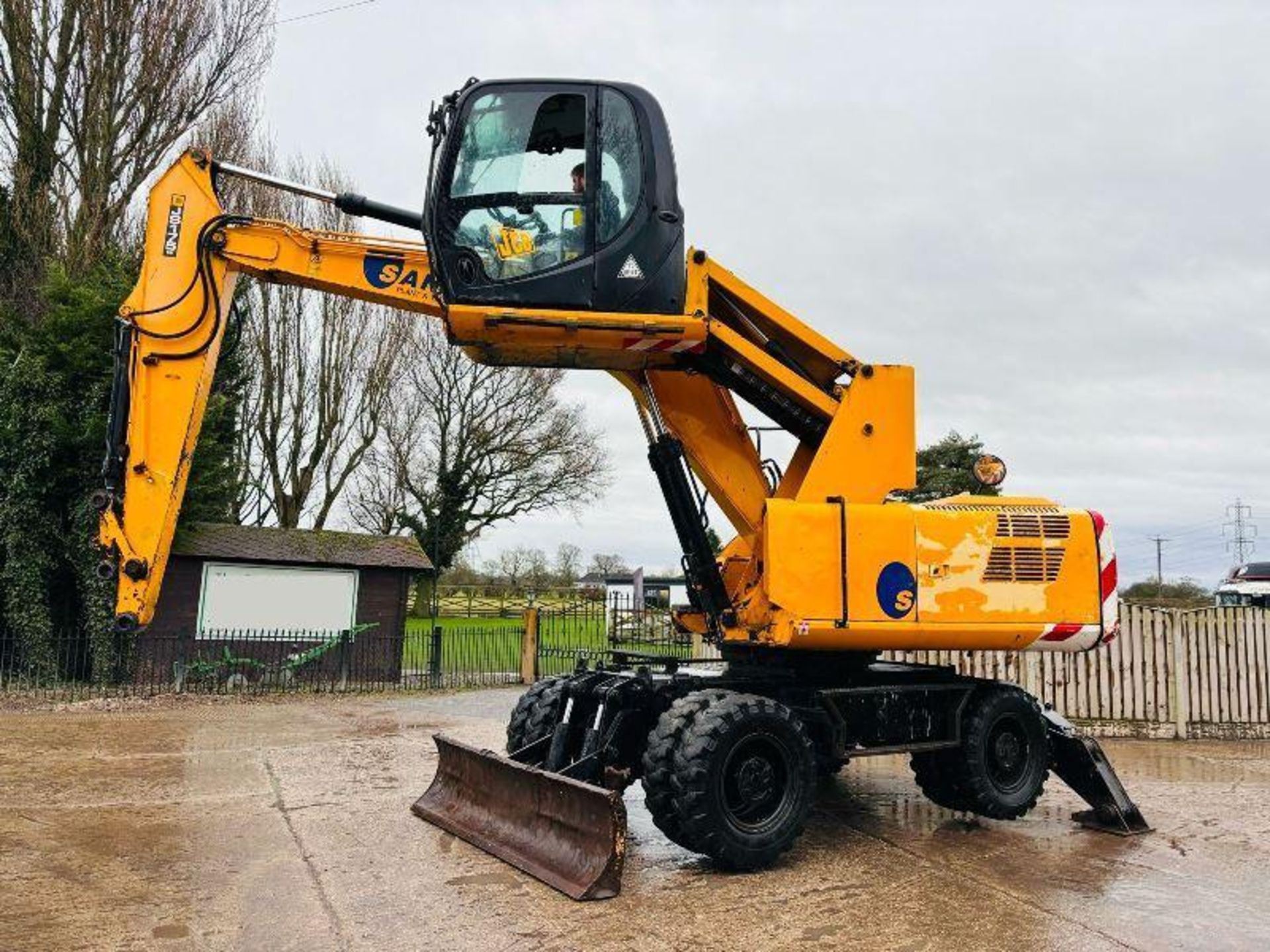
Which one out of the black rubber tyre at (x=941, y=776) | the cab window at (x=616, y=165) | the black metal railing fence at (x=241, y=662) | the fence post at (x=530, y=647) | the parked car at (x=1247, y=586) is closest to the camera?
the cab window at (x=616, y=165)

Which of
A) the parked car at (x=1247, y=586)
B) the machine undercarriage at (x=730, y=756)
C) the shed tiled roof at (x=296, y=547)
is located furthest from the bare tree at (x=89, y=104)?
the parked car at (x=1247, y=586)

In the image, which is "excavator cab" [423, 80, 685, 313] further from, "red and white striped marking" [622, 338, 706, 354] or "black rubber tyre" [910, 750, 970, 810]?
"black rubber tyre" [910, 750, 970, 810]

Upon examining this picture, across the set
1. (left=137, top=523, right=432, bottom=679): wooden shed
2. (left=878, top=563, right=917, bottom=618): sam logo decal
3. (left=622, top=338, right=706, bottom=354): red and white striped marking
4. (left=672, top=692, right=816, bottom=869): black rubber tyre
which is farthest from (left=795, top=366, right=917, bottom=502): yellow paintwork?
(left=137, top=523, right=432, bottom=679): wooden shed

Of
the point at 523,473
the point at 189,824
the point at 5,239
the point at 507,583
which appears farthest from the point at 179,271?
the point at 507,583

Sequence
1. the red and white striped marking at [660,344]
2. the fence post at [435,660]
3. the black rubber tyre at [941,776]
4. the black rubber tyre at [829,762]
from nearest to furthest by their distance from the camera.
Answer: the red and white striped marking at [660,344] → the black rubber tyre at [829,762] → the black rubber tyre at [941,776] → the fence post at [435,660]

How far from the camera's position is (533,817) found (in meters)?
5.77

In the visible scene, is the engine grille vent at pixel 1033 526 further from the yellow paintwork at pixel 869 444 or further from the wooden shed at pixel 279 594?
the wooden shed at pixel 279 594

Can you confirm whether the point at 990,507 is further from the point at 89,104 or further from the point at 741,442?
the point at 89,104

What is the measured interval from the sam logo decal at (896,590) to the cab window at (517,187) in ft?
9.02

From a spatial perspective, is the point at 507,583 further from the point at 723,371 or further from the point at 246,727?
the point at 723,371

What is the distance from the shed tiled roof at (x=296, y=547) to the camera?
56.7ft

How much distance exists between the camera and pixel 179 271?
285 inches

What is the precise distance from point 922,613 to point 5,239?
19824 millimetres

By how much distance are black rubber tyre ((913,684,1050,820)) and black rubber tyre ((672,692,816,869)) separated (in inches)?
60.8
